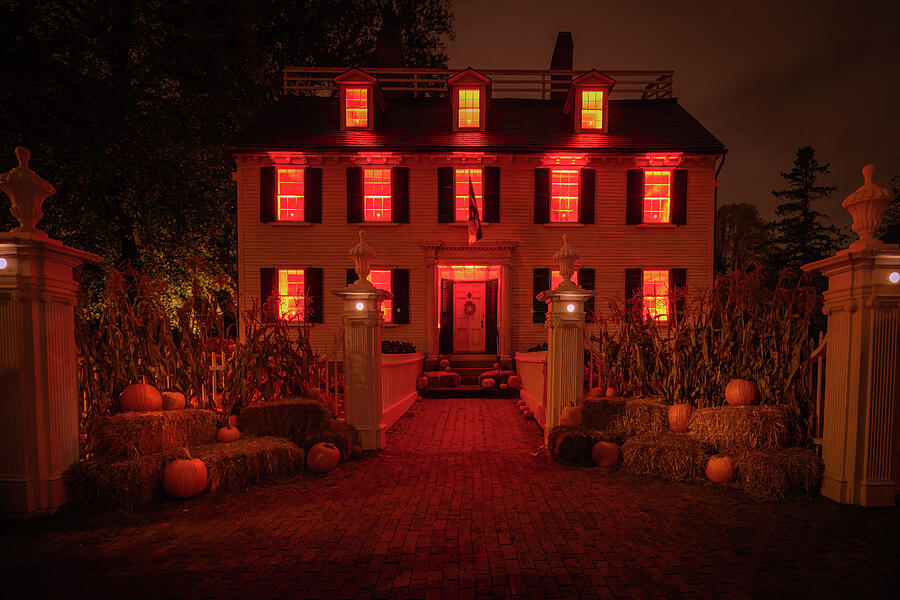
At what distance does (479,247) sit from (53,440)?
10667mm

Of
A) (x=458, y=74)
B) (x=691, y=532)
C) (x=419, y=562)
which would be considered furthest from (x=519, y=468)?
(x=458, y=74)

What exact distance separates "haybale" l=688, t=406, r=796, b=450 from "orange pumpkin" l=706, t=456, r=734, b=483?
161 millimetres

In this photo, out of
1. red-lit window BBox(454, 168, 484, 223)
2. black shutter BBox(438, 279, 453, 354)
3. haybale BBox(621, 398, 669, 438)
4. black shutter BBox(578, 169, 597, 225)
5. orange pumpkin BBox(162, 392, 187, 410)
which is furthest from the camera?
black shutter BBox(438, 279, 453, 354)

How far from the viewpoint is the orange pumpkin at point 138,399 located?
4.52m

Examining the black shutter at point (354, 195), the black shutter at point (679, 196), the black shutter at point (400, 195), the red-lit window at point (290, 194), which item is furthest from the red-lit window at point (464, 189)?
the black shutter at point (679, 196)

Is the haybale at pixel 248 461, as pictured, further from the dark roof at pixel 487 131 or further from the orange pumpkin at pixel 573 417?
the dark roof at pixel 487 131

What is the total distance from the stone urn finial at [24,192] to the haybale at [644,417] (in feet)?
19.4

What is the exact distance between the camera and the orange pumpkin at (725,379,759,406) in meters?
4.79

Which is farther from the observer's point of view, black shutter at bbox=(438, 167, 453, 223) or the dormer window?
the dormer window

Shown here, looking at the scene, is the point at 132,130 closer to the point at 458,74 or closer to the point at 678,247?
the point at 458,74

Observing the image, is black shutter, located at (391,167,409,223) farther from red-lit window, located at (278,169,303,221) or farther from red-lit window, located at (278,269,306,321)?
red-lit window, located at (278,269,306,321)

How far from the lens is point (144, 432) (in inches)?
169

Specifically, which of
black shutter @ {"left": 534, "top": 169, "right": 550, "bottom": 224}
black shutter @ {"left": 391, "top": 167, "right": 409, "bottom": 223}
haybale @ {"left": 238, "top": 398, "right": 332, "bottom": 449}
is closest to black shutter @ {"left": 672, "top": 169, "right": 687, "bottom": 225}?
black shutter @ {"left": 534, "top": 169, "right": 550, "bottom": 224}

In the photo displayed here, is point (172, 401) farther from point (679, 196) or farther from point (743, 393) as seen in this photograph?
point (679, 196)
